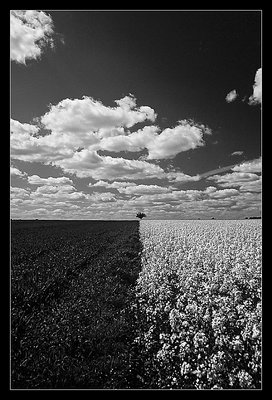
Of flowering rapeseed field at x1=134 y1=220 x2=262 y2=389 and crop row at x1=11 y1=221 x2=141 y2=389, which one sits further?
crop row at x1=11 y1=221 x2=141 y2=389

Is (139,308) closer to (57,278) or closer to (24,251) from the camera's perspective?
(57,278)

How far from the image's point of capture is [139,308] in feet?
29.4

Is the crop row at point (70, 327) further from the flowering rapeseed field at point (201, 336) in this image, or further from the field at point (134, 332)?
the flowering rapeseed field at point (201, 336)

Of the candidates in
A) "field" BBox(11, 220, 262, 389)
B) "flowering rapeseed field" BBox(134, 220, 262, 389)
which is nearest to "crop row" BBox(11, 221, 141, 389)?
"field" BBox(11, 220, 262, 389)

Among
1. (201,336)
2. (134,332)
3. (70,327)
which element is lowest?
(134,332)

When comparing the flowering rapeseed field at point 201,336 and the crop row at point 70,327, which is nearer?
the flowering rapeseed field at point 201,336

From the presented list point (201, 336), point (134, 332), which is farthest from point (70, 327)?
point (201, 336)

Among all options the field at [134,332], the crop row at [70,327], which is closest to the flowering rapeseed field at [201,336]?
the field at [134,332]

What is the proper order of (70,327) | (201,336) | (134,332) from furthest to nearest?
(134,332) → (70,327) → (201,336)

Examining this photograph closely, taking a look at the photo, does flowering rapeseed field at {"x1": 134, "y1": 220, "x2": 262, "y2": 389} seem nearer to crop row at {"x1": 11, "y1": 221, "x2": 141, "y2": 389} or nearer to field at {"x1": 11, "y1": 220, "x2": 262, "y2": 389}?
field at {"x1": 11, "y1": 220, "x2": 262, "y2": 389}

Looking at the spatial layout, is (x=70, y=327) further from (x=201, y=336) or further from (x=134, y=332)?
(x=201, y=336)

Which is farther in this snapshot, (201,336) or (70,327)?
(70,327)

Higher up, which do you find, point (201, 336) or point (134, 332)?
point (201, 336)
